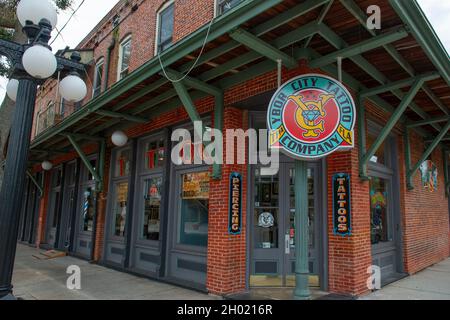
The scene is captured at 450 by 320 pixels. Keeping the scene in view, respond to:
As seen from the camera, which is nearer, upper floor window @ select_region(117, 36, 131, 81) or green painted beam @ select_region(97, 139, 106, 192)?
green painted beam @ select_region(97, 139, 106, 192)

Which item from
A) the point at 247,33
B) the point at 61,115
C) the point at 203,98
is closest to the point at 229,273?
the point at 203,98

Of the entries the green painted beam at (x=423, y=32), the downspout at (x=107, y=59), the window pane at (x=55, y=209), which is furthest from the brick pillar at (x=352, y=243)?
the window pane at (x=55, y=209)

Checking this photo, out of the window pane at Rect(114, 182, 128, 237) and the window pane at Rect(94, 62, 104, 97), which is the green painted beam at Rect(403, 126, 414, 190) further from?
the window pane at Rect(94, 62, 104, 97)

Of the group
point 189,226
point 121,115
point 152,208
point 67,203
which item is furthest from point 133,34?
point 67,203

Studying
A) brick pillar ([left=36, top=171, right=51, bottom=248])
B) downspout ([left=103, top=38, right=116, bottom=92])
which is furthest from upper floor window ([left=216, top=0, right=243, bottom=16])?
brick pillar ([left=36, top=171, right=51, bottom=248])

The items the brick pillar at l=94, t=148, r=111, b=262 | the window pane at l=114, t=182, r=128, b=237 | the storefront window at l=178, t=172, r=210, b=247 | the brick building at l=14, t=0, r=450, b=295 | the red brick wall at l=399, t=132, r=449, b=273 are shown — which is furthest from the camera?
the brick pillar at l=94, t=148, r=111, b=262

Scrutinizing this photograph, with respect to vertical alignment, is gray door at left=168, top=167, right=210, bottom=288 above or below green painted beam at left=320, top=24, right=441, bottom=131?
below

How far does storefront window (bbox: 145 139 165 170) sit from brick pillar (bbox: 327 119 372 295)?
13.5ft

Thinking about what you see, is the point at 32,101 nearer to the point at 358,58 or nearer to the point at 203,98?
the point at 203,98

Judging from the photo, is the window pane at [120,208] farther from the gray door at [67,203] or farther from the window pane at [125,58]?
the window pane at [125,58]

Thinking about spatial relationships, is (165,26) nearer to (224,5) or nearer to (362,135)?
(224,5)

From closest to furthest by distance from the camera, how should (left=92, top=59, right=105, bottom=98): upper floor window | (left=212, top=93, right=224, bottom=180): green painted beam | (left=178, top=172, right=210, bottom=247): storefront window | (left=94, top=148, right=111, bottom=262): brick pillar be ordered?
1. (left=212, top=93, right=224, bottom=180): green painted beam
2. (left=178, top=172, right=210, bottom=247): storefront window
3. (left=94, top=148, right=111, bottom=262): brick pillar
4. (left=92, top=59, right=105, bottom=98): upper floor window

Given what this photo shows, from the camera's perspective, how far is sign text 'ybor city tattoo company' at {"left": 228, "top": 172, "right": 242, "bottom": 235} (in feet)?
20.8

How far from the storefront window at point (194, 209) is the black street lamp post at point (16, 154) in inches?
140
